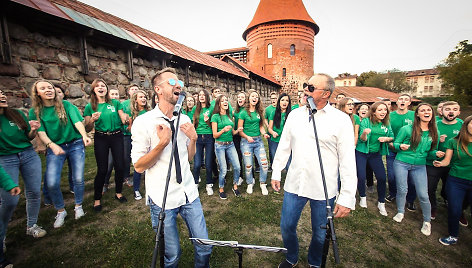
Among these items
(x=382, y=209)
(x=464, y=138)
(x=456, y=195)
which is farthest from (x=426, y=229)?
(x=464, y=138)

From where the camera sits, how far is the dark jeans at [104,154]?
3.82 meters

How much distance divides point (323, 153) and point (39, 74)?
789 centimetres

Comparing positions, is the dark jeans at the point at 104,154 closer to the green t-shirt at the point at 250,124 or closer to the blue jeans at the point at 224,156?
the blue jeans at the point at 224,156

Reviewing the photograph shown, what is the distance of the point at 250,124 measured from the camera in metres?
4.82

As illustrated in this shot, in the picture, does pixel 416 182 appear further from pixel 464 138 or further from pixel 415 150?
pixel 464 138

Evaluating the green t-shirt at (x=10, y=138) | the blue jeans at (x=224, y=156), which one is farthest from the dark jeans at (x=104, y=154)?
the blue jeans at (x=224, y=156)

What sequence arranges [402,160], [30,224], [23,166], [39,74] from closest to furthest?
1. [23,166]
2. [30,224]
3. [402,160]
4. [39,74]

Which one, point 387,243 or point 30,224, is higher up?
point 30,224

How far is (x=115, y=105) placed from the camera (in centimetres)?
414

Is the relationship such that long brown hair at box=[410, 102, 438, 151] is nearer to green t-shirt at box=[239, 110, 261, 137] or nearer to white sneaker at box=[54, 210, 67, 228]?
green t-shirt at box=[239, 110, 261, 137]

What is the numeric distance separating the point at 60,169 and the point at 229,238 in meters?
3.06

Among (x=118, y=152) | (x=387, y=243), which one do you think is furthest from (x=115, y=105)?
(x=387, y=243)

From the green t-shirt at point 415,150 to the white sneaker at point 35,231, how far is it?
6319 mm

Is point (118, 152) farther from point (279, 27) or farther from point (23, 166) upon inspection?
point (279, 27)
